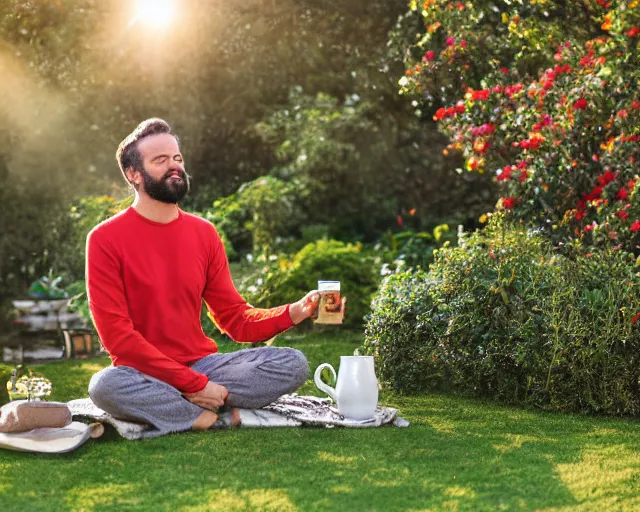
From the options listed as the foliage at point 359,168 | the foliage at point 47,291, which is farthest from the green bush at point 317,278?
the foliage at point 359,168

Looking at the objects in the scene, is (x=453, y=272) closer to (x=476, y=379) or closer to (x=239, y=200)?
(x=476, y=379)

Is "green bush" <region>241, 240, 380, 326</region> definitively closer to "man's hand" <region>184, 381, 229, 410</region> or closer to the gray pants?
the gray pants

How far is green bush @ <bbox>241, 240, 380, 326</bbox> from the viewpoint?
8.73 m

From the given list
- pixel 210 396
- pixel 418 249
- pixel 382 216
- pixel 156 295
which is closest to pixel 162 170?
pixel 156 295

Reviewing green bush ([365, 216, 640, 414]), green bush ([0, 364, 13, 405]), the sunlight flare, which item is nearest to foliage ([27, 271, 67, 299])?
the sunlight flare

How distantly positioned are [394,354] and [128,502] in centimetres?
261

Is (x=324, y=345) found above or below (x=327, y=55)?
below

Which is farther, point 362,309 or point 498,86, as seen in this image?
point 362,309

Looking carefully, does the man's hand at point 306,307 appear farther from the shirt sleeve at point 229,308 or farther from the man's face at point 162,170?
the man's face at point 162,170

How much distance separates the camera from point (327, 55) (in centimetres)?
1257

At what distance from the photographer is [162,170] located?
4.82 metres

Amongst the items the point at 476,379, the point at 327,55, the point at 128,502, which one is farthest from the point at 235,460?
the point at 327,55

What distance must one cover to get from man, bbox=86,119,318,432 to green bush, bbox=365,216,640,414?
110 cm

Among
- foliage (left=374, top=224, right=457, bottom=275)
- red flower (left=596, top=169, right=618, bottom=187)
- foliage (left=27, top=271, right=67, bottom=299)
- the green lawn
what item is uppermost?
red flower (left=596, top=169, right=618, bottom=187)
